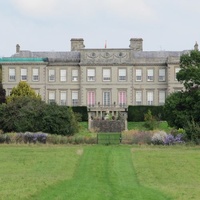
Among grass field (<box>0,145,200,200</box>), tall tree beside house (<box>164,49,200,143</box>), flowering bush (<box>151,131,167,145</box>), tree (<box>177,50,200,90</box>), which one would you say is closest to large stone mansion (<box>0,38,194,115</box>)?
tree (<box>177,50,200,90</box>)

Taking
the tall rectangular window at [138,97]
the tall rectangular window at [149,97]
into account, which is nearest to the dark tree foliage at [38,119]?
the tall rectangular window at [138,97]

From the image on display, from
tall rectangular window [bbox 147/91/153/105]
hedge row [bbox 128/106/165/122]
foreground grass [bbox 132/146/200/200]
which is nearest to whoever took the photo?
foreground grass [bbox 132/146/200/200]

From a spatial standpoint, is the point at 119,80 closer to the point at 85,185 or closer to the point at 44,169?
the point at 44,169

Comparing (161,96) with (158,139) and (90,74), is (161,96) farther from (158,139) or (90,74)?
(158,139)

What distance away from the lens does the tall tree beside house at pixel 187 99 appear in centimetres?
4319

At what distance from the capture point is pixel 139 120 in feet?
214

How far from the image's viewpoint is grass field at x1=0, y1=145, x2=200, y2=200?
58.1ft

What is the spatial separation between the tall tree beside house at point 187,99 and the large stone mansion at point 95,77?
27.3 m

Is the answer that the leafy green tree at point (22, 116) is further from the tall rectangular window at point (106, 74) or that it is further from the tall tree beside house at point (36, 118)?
the tall rectangular window at point (106, 74)

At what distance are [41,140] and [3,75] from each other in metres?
34.2

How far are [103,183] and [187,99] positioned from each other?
76.3 feet

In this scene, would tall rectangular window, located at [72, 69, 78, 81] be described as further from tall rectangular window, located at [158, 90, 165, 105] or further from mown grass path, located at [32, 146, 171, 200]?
mown grass path, located at [32, 146, 171, 200]

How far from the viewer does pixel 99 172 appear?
24422mm

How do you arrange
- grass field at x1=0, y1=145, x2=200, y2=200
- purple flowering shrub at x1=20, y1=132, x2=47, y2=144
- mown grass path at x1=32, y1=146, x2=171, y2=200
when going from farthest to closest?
purple flowering shrub at x1=20, y1=132, x2=47, y2=144 < grass field at x1=0, y1=145, x2=200, y2=200 < mown grass path at x1=32, y1=146, x2=171, y2=200
